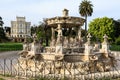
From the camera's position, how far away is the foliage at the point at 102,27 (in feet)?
253

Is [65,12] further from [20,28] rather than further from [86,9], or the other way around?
[20,28]

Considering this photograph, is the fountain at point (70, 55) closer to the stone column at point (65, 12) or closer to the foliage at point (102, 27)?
the stone column at point (65, 12)

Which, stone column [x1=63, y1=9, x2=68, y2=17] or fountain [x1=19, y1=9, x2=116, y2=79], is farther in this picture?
stone column [x1=63, y1=9, x2=68, y2=17]

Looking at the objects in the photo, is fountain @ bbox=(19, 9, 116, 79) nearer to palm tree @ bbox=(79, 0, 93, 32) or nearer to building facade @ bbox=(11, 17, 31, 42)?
palm tree @ bbox=(79, 0, 93, 32)

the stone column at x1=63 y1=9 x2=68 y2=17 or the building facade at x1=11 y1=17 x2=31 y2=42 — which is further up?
the building facade at x1=11 y1=17 x2=31 y2=42

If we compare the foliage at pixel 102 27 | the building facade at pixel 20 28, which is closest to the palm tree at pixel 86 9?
the foliage at pixel 102 27

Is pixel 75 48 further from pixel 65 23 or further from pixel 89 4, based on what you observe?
pixel 89 4

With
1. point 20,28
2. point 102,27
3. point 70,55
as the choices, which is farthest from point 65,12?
point 20,28

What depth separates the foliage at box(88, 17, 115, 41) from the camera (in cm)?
7706

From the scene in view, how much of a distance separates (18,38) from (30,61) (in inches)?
4576

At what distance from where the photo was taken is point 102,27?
77875mm

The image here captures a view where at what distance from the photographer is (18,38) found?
138250mm

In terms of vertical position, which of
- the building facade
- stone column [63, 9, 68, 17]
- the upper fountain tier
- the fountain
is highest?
the building facade

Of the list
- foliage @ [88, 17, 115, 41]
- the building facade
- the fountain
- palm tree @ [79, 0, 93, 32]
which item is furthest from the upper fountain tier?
the building facade
